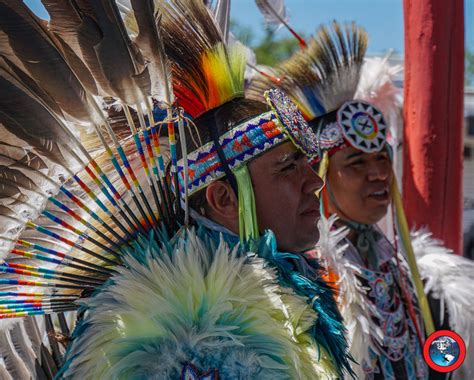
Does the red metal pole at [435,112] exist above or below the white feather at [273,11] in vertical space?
below

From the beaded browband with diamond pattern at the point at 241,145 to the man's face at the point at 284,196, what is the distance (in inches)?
1.1

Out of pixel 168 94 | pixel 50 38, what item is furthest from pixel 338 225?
pixel 50 38

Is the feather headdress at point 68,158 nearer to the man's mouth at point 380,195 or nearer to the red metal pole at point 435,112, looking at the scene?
the man's mouth at point 380,195

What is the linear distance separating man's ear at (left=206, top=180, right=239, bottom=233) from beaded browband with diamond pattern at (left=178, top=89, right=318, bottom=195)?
25mm

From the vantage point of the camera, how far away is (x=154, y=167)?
1.63 metres

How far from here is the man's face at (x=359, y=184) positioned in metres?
2.80

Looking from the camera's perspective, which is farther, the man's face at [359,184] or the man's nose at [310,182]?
the man's face at [359,184]

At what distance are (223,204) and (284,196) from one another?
0.16 metres

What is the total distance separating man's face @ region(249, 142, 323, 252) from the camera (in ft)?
5.56

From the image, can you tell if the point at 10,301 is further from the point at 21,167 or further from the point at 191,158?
the point at 191,158

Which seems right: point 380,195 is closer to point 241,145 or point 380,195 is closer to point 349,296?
point 349,296

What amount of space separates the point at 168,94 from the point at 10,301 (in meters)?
0.63

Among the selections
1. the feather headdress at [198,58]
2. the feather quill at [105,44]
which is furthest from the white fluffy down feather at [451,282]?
the feather quill at [105,44]

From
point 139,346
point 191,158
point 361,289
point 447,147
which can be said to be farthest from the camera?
point 447,147
